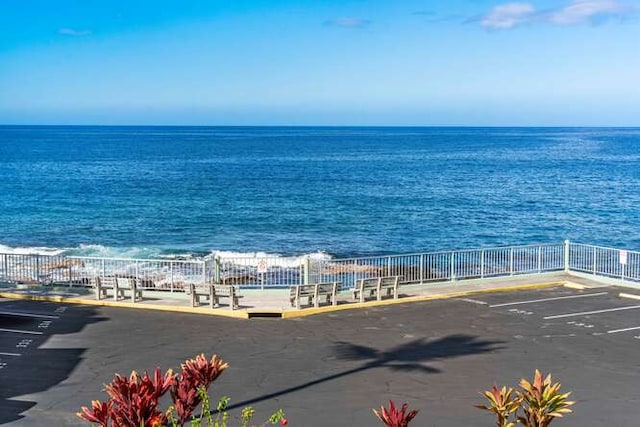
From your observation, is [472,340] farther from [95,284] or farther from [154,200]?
[154,200]

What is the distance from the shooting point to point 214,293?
2241 cm

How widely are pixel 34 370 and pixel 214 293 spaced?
22.6 feet

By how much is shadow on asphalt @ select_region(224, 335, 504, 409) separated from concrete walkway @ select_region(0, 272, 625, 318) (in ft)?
13.8

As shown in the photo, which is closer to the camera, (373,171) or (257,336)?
(257,336)

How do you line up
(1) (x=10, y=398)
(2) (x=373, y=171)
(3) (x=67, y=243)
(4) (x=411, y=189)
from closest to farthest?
(1) (x=10, y=398) → (3) (x=67, y=243) → (4) (x=411, y=189) → (2) (x=373, y=171)

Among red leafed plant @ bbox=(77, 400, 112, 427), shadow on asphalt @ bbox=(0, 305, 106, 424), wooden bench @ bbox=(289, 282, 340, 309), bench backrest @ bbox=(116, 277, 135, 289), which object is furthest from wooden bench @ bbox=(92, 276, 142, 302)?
red leafed plant @ bbox=(77, 400, 112, 427)

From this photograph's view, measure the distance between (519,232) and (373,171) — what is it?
55.1 meters

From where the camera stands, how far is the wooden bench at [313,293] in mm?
22281

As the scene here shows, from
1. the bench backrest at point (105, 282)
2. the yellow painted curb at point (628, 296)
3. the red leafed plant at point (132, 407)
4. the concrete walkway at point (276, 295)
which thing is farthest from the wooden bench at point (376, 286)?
the red leafed plant at point (132, 407)

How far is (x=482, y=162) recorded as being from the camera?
12925 cm

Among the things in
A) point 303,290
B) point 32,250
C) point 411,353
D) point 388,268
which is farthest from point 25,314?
point 32,250

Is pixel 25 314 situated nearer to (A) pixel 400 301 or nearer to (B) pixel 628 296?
(A) pixel 400 301

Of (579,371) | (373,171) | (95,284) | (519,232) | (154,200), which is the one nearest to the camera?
(579,371)

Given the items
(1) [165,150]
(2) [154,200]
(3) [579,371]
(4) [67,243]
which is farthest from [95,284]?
(1) [165,150]
